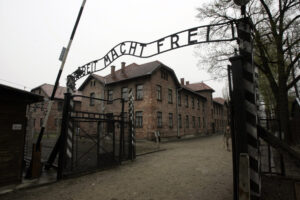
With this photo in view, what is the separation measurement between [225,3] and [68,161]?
1279cm

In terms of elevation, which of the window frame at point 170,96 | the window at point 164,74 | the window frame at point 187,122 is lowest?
the window frame at point 187,122

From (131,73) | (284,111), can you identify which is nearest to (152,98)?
(131,73)

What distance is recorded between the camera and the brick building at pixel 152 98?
18.6m

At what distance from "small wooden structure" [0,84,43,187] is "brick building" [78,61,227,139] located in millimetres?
13331

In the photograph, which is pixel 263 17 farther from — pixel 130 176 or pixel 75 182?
pixel 75 182

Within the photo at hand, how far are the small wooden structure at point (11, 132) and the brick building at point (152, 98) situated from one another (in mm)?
13331

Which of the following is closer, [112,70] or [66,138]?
Result: [66,138]

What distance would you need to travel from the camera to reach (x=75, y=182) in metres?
5.33

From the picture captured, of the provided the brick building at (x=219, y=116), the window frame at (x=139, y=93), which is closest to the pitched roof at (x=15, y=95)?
the window frame at (x=139, y=93)

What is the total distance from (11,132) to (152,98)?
1418 centimetres

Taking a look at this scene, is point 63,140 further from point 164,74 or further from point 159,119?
point 164,74

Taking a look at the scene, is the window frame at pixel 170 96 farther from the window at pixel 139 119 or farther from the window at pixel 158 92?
the window at pixel 139 119

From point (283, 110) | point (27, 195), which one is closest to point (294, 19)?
point (283, 110)

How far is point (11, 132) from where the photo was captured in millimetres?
5035
